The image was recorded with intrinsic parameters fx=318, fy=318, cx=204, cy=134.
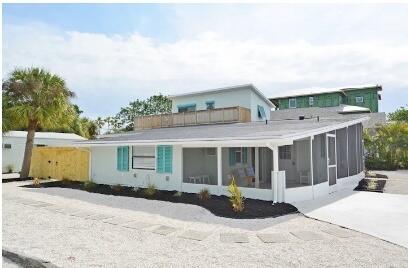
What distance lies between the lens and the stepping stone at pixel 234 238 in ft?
23.9

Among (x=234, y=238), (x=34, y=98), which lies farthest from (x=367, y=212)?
(x=34, y=98)

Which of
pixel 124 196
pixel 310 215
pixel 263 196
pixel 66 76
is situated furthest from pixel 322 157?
pixel 66 76

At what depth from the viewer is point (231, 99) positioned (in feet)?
72.6

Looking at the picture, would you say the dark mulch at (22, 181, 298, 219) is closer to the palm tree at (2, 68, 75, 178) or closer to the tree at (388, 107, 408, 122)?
the palm tree at (2, 68, 75, 178)

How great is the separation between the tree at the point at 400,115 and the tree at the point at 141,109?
37.0 m

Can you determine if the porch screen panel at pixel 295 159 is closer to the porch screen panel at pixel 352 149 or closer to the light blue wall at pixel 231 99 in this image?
the porch screen panel at pixel 352 149

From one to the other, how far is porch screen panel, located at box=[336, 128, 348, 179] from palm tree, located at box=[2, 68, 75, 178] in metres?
17.3

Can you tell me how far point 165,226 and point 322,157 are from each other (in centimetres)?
802

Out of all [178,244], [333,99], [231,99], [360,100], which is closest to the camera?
[178,244]

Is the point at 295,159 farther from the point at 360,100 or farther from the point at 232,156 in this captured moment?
the point at 360,100

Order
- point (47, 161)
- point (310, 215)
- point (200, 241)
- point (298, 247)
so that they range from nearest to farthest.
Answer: point (298, 247)
point (200, 241)
point (310, 215)
point (47, 161)

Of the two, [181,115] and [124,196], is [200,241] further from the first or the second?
[181,115]

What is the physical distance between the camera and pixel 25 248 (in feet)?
22.3

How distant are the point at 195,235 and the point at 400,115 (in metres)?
54.8
